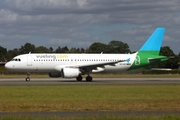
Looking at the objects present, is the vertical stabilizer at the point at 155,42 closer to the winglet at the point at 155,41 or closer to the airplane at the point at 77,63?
the winglet at the point at 155,41

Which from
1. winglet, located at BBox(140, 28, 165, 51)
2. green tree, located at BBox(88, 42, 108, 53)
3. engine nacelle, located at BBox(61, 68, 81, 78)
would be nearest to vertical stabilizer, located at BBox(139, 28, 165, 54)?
winglet, located at BBox(140, 28, 165, 51)

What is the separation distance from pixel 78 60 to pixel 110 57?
166 inches

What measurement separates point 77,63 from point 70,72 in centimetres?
396

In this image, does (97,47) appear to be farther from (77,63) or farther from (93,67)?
(93,67)

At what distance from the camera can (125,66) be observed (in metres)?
50.6

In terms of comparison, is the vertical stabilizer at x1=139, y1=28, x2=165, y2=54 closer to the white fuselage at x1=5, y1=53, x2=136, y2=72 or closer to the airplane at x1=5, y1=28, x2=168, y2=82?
the airplane at x1=5, y1=28, x2=168, y2=82

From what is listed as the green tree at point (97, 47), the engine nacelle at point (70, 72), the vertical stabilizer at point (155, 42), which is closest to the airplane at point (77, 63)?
the engine nacelle at point (70, 72)

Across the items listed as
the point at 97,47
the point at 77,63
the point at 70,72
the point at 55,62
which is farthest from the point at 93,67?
the point at 97,47

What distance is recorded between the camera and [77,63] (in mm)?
A: 48781

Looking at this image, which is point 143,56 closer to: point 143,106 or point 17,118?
point 143,106

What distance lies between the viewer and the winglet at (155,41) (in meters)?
53.0

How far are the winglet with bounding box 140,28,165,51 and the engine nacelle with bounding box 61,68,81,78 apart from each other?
11.4 m

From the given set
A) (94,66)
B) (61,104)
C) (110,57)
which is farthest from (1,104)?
(110,57)

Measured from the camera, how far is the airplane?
46469mm
